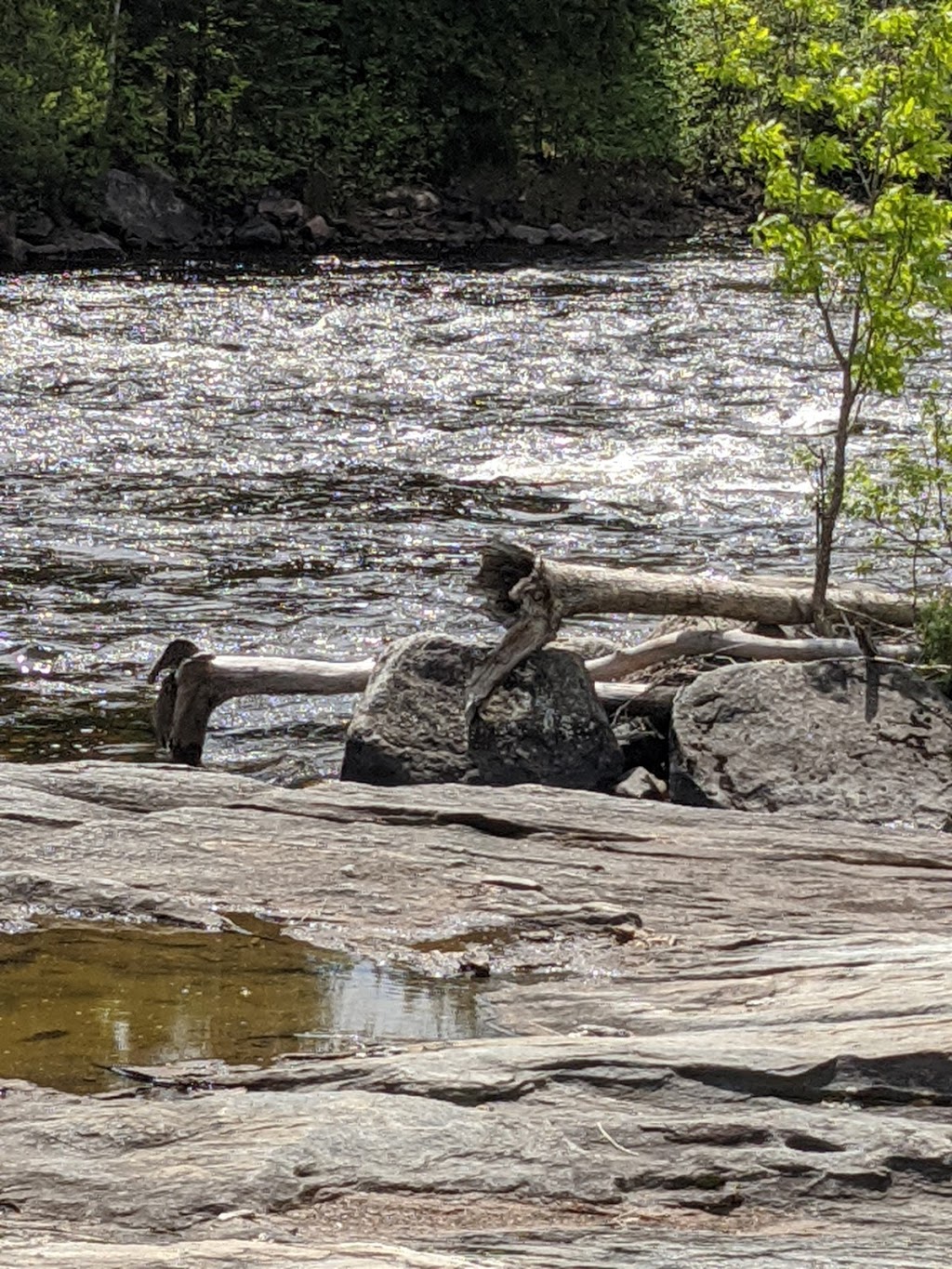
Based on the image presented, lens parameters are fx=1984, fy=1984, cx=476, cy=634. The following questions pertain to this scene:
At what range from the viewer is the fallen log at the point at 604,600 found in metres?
9.64

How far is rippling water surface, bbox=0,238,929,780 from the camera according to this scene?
12.5 meters

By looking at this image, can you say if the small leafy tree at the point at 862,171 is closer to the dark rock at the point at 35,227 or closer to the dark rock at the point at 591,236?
the dark rock at the point at 35,227

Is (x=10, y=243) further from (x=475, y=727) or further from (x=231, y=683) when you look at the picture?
(x=475, y=727)

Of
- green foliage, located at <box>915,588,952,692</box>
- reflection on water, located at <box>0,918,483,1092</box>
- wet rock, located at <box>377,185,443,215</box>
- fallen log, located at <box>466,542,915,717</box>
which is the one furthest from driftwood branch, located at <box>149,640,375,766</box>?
wet rock, located at <box>377,185,443,215</box>

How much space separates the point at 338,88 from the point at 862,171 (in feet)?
107

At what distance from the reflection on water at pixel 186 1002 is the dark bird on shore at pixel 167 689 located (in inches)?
131

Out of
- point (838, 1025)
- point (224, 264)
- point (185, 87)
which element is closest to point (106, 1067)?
point (838, 1025)

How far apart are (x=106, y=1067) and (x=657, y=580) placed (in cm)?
522

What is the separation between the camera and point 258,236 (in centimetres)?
3434

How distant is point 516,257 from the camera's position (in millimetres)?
32969

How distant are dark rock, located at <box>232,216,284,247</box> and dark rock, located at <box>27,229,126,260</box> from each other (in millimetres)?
2298

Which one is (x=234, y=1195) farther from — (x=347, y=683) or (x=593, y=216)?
(x=593, y=216)

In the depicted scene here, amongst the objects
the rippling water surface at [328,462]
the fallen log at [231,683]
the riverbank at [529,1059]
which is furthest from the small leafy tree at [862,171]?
the riverbank at [529,1059]

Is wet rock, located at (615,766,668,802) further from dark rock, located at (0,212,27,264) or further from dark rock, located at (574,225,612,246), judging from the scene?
dark rock, located at (574,225,612,246)
